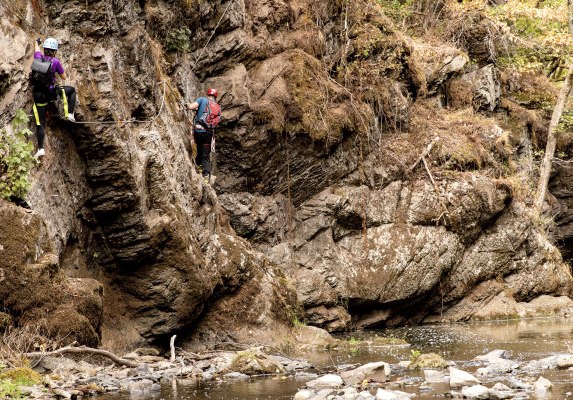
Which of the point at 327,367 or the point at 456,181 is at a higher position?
the point at 456,181

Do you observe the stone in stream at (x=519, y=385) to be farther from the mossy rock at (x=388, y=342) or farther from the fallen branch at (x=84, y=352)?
the mossy rock at (x=388, y=342)

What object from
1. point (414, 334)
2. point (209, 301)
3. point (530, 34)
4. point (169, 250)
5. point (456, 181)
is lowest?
point (414, 334)

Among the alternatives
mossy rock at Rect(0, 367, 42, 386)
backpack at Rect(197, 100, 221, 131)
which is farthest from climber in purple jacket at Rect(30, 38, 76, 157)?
backpack at Rect(197, 100, 221, 131)

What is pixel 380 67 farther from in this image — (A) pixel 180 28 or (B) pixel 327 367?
(B) pixel 327 367

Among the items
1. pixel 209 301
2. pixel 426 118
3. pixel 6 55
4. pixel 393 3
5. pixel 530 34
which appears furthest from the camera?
pixel 530 34

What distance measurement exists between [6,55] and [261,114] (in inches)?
336

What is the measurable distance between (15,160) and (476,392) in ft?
24.6

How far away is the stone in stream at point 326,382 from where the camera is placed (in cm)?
1045

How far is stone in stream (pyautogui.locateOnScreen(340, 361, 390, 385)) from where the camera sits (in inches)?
425

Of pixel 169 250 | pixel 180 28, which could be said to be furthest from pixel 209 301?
pixel 180 28

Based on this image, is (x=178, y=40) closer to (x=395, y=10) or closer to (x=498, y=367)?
(x=498, y=367)

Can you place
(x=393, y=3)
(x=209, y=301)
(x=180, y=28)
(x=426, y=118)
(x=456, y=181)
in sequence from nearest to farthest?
(x=209, y=301), (x=180, y=28), (x=456, y=181), (x=426, y=118), (x=393, y=3)

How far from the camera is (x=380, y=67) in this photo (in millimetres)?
23688

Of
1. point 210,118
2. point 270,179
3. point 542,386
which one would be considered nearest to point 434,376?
point 542,386
